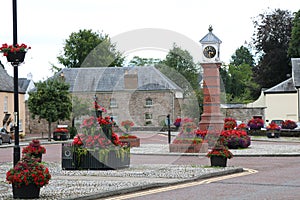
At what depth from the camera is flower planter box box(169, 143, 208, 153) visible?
2831 centimetres

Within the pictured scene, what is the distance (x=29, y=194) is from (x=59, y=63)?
7374cm

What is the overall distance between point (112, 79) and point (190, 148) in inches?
1642

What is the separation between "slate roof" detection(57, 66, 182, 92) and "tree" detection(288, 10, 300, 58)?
46.7ft

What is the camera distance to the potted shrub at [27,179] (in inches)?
469

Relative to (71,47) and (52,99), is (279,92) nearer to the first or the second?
(52,99)

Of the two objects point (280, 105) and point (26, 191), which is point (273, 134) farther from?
point (26, 191)

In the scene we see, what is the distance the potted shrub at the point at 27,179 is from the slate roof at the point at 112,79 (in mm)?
54488

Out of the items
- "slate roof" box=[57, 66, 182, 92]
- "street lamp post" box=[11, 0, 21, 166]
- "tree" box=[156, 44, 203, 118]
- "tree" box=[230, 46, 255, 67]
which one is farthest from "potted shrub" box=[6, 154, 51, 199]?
"tree" box=[230, 46, 255, 67]

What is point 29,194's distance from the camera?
12.1 metres

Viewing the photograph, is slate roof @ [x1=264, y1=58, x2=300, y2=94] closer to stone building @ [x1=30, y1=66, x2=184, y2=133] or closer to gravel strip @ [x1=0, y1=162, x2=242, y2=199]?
stone building @ [x1=30, y1=66, x2=184, y2=133]

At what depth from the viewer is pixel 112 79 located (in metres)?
69.3

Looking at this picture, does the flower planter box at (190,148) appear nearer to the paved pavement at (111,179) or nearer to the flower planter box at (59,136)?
the paved pavement at (111,179)

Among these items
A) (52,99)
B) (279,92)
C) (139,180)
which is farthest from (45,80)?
(139,180)

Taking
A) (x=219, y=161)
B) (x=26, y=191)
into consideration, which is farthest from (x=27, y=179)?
(x=219, y=161)
